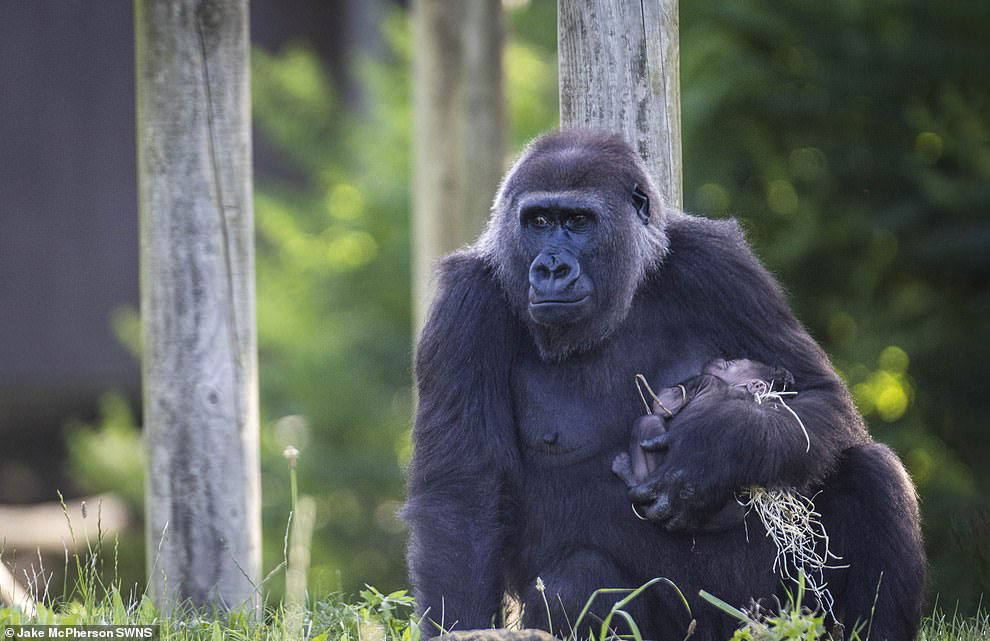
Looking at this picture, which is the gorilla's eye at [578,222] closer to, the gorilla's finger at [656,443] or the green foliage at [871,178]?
the gorilla's finger at [656,443]

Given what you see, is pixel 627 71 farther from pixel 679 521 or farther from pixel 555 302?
pixel 679 521

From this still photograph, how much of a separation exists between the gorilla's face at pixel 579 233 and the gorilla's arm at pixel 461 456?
0.18m

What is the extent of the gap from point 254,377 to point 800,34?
6423 millimetres

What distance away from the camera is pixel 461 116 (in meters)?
8.77

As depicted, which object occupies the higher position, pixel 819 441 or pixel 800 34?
pixel 800 34

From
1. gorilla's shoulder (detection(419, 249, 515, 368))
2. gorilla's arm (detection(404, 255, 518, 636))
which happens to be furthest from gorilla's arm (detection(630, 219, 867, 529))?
gorilla's shoulder (detection(419, 249, 515, 368))

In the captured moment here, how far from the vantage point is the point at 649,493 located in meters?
4.45

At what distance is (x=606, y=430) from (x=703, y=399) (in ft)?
1.31

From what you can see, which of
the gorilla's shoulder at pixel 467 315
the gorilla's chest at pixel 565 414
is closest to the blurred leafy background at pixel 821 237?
the gorilla's chest at pixel 565 414

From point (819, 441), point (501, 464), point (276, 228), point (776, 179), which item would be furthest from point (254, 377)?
point (276, 228)

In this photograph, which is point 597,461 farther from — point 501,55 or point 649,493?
point 501,55

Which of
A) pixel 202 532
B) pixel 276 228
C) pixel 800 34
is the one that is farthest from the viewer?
pixel 276 228

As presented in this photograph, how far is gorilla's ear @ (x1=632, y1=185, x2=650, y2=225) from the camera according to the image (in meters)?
4.82

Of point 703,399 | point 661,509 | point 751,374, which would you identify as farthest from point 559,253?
point 661,509
